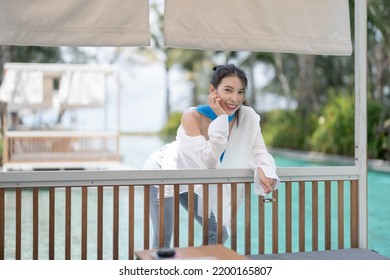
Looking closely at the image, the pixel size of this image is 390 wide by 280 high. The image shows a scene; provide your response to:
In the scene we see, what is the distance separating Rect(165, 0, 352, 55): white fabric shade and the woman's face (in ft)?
0.61

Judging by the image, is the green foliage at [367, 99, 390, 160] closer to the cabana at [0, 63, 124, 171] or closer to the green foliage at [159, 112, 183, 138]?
the cabana at [0, 63, 124, 171]

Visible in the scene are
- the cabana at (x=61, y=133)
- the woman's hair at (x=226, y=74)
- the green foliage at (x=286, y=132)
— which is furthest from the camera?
the green foliage at (x=286, y=132)

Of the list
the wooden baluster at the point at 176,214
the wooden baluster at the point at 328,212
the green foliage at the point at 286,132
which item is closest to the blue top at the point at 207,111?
the wooden baluster at the point at 176,214

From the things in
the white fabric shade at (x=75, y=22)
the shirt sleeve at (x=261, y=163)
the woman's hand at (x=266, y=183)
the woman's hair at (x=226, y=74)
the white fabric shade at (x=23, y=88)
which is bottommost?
the woman's hand at (x=266, y=183)

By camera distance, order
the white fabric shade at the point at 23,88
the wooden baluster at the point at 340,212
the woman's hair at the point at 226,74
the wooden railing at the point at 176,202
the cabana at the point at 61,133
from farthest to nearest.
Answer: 1. the white fabric shade at the point at 23,88
2. the cabana at the point at 61,133
3. the wooden baluster at the point at 340,212
4. the woman's hair at the point at 226,74
5. the wooden railing at the point at 176,202

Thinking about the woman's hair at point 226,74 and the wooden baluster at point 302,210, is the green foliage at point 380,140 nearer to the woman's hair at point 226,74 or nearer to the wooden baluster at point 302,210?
the wooden baluster at point 302,210

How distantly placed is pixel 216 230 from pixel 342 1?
1488 mm

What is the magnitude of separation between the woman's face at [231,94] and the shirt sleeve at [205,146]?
0.14 m

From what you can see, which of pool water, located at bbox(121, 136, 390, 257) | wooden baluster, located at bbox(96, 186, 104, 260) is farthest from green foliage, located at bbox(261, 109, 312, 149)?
wooden baluster, located at bbox(96, 186, 104, 260)

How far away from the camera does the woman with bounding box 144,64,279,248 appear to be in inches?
113

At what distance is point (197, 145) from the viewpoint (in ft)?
9.59

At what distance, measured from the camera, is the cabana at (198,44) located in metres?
2.73

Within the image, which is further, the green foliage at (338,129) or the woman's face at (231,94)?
the green foliage at (338,129)
